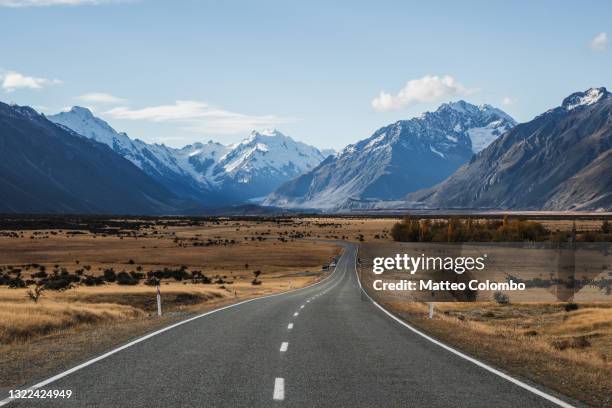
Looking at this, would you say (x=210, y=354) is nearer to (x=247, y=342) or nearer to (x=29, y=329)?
(x=247, y=342)

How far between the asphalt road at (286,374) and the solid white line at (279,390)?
0.06 feet

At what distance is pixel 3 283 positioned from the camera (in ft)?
197

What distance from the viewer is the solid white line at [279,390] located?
11031 mm

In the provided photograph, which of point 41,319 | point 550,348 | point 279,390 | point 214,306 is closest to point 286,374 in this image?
point 279,390

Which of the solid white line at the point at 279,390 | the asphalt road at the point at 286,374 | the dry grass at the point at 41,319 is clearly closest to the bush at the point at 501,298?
the dry grass at the point at 41,319

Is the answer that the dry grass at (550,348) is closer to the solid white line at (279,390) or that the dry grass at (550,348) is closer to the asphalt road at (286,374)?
the asphalt road at (286,374)

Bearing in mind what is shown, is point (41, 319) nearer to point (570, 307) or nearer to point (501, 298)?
point (570, 307)

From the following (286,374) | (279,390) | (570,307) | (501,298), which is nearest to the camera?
(279,390)

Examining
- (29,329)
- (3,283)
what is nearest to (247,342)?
(29,329)

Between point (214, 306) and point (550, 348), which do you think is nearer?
point (550, 348)

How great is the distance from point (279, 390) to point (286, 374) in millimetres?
1616

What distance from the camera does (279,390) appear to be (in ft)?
38.1

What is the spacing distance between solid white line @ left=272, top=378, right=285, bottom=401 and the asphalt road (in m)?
0.02

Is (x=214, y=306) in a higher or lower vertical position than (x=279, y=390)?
lower
